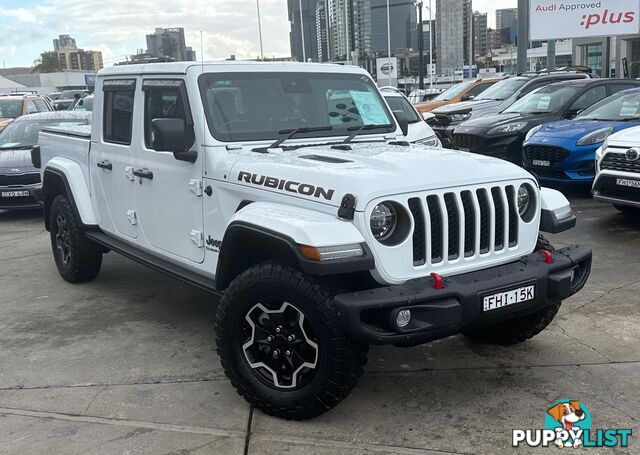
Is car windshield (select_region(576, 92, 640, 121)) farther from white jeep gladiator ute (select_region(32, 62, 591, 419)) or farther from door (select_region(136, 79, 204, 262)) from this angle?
door (select_region(136, 79, 204, 262))

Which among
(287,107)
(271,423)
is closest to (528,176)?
(287,107)

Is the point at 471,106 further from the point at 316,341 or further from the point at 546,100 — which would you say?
the point at 316,341

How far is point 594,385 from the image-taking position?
13.3 feet

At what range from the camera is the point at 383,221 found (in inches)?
138

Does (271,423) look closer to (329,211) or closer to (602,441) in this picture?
(329,211)

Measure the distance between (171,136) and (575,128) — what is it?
7043 mm

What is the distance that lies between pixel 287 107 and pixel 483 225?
5.60 ft

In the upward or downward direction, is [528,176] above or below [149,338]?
above

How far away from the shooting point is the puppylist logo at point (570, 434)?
11.3 ft

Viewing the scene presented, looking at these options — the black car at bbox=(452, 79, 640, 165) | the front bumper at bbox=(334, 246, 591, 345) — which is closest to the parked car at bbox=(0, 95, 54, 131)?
the black car at bbox=(452, 79, 640, 165)

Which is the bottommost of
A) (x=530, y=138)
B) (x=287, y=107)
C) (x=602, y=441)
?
(x=602, y=441)

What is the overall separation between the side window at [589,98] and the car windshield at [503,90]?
130 inches

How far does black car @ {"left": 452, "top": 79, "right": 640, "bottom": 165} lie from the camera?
36.5 feet

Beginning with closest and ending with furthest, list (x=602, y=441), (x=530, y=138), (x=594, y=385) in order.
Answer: (x=602, y=441), (x=594, y=385), (x=530, y=138)
